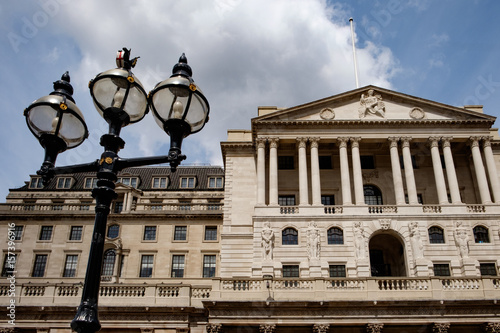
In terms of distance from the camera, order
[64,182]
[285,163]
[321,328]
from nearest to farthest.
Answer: [321,328] → [285,163] → [64,182]

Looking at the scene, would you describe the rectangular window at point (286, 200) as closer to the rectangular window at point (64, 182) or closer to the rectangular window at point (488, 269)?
the rectangular window at point (488, 269)

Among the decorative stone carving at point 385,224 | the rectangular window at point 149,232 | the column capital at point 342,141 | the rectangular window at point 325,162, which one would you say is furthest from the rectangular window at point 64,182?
the decorative stone carving at point 385,224

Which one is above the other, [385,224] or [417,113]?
[417,113]

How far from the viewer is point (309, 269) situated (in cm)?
4106

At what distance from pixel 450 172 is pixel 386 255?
10.4 m

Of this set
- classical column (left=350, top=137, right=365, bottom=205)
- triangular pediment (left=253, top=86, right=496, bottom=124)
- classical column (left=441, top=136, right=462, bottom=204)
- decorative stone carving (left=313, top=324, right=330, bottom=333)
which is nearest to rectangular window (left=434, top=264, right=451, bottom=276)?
classical column (left=441, top=136, right=462, bottom=204)

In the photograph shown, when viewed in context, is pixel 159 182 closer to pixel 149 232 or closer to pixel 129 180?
pixel 129 180

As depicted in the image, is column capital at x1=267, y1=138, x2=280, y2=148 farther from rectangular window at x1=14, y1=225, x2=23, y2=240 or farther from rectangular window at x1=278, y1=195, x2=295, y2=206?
rectangular window at x1=14, y1=225, x2=23, y2=240

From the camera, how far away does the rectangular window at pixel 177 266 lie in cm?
5504

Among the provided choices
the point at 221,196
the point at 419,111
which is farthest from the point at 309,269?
the point at 221,196

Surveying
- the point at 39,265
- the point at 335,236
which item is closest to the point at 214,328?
the point at 335,236

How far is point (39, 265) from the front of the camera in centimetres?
5625

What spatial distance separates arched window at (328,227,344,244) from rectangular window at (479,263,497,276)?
12.4 metres

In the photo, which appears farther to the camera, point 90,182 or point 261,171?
point 90,182
